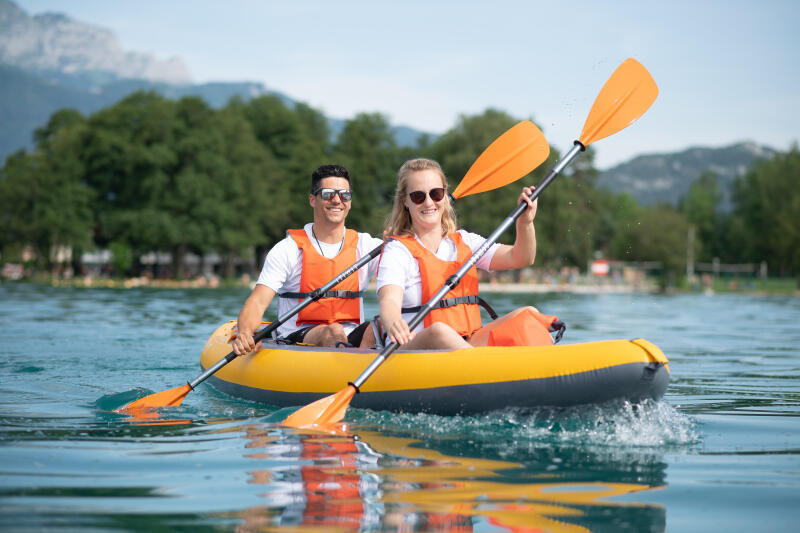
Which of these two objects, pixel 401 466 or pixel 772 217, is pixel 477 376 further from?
pixel 772 217

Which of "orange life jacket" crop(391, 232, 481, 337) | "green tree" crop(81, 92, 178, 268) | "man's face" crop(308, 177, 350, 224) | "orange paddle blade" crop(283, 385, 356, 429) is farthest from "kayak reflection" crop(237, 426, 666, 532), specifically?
"green tree" crop(81, 92, 178, 268)

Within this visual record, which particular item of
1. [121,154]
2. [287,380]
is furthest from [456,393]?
[121,154]

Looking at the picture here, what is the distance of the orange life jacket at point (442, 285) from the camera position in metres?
4.54

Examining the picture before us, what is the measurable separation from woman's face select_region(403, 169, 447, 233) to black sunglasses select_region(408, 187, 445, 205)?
1 cm

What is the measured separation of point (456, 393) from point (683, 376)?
3520 millimetres

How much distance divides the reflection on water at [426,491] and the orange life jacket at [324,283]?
1.63 metres

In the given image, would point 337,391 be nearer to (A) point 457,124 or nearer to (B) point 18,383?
(B) point 18,383

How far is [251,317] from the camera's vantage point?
202 inches

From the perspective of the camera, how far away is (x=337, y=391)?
4.67 m

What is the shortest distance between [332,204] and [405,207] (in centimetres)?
83

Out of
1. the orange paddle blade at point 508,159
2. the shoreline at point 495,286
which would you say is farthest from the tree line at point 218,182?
the orange paddle blade at point 508,159

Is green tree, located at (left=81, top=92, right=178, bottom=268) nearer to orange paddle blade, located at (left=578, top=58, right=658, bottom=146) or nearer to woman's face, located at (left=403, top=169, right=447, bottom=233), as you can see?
orange paddle blade, located at (left=578, top=58, right=658, bottom=146)

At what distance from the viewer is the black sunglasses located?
4.46m

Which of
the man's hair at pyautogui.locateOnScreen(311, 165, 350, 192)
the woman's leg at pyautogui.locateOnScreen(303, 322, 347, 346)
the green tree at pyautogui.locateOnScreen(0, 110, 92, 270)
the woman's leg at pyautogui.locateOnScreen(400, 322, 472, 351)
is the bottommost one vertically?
the woman's leg at pyautogui.locateOnScreen(303, 322, 347, 346)
